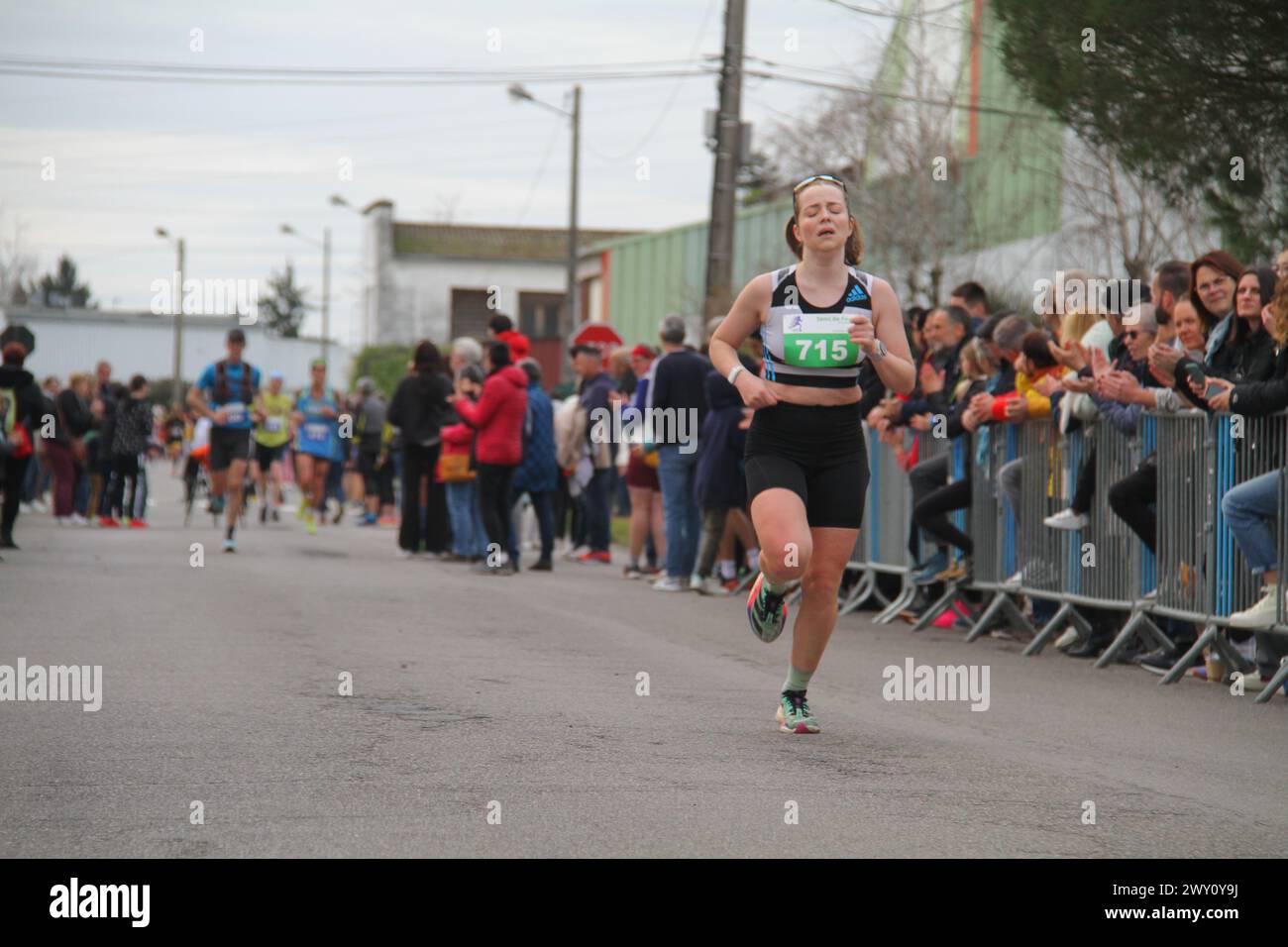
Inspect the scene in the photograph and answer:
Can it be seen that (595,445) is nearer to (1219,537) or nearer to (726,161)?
(726,161)

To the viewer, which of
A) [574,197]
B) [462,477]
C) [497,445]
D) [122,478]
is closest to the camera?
[497,445]

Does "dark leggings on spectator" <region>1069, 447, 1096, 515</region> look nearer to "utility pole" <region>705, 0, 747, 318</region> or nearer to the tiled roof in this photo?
"utility pole" <region>705, 0, 747, 318</region>

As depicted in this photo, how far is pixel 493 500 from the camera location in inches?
697

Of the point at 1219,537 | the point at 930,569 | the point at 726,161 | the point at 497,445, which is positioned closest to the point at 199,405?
the point at 497,445

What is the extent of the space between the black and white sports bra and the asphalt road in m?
1.48

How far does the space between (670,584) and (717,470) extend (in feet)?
3.74

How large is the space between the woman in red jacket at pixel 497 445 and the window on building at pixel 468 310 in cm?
5852

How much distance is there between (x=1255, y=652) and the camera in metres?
10.0

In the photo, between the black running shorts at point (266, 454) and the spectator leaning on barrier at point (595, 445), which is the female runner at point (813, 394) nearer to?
the spectator leaning on barrier at point (595, 445)

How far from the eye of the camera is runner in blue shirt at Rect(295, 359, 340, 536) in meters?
25.8

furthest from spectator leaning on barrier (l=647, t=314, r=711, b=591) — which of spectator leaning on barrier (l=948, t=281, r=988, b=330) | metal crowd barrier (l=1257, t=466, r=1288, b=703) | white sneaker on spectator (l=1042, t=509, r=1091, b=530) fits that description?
metal crowd barrier (l=1257, t=466, r=1288, b=703)

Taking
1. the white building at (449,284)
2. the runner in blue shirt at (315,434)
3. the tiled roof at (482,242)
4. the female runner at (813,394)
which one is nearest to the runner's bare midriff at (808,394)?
the female runner at (813,394)
